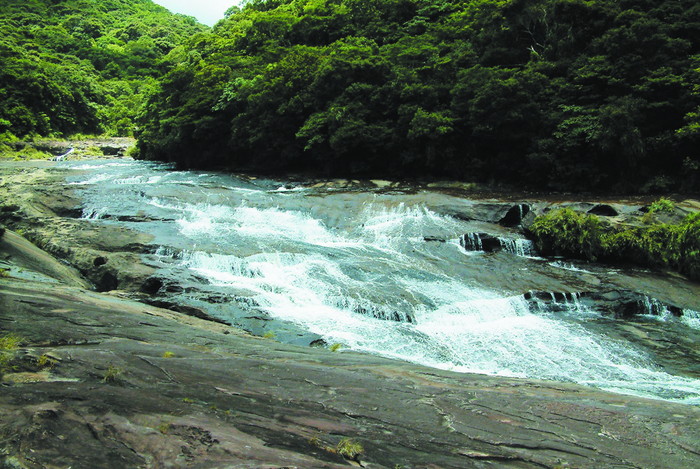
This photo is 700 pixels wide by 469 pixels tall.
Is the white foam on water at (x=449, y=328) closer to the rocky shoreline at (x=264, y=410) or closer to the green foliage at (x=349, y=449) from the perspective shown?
the rocky shoreline at (x=264, y=410)

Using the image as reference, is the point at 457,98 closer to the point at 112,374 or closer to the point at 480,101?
the point at 480,101

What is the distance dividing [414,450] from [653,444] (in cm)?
224

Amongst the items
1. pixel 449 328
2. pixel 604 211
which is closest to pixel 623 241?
pixel 604 211

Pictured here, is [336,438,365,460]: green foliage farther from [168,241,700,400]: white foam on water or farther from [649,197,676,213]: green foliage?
[649,197,676,213]: green foliage

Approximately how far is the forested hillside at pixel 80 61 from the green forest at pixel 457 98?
13.0ft

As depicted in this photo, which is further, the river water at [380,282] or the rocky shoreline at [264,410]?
the river water at [380,282]

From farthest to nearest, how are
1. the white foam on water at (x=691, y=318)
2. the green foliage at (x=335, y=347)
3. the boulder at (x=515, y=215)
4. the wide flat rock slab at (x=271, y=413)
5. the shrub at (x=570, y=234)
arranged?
the boulder at (x=515, y=215) < the shrub at (x=570, y=234) < the white foam on water at (x=691, y=318) < the green foliage at (x=335, y=347) < the wide flat rock slab at (x=271, y=413)

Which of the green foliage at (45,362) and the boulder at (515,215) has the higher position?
the boulder at (515,215)

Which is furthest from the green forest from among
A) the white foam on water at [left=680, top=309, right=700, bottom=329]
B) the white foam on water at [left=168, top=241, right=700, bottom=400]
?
the white foam on water at [left=168, top=241, right=700, bottom=400]

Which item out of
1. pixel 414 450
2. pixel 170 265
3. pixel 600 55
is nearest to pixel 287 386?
pixel 414 450

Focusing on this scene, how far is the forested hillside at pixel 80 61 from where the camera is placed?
5066 centimetres

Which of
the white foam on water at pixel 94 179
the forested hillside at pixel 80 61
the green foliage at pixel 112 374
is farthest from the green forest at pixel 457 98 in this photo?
the green foliage at pixel 112 374

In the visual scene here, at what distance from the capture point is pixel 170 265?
495 inches

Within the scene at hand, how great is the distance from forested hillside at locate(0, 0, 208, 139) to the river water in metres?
39.5
